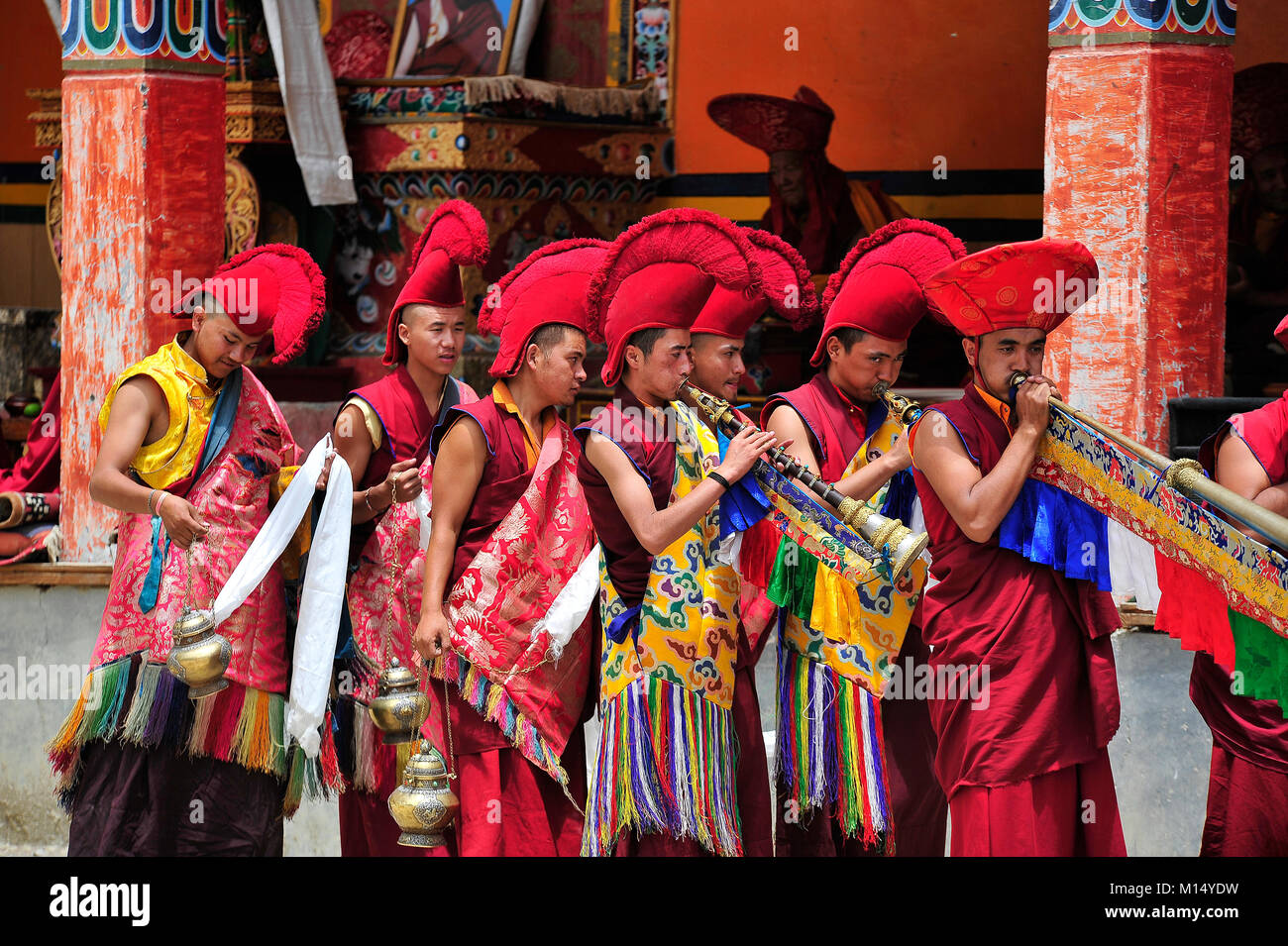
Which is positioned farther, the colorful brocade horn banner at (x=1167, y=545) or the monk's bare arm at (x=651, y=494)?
the monk's bare arm at (x=651, y=494)

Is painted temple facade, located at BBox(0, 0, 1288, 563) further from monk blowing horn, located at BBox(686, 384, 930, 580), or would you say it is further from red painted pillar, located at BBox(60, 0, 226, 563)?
monk blowing horn, located at BBox(686, 384, 930, 580)

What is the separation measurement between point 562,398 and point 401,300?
718 mm

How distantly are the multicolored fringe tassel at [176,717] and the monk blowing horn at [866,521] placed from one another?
62.8 inches

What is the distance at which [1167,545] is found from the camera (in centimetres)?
375

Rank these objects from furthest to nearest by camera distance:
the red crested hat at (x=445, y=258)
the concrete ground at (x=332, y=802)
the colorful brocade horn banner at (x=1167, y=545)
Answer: the concrete ground at (x=332, y=802)
the red crested hat at (x=445, y=258)
the colorful brocade horn banner at (x=1167, y=545)

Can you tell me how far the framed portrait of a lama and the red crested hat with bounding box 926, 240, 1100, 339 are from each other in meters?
5.01

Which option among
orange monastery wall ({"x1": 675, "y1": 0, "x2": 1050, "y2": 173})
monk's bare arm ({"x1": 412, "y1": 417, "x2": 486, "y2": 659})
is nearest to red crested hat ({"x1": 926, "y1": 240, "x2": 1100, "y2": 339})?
monk's bare arm ({"x1": 412, "y1": 417, "x2": 486, "y2": 659})

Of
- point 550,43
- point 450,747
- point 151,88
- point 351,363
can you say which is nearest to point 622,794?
point 450,747

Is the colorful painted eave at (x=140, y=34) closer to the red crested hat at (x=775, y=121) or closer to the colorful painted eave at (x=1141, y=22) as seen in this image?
the red crested hat at (x=775, y=121)

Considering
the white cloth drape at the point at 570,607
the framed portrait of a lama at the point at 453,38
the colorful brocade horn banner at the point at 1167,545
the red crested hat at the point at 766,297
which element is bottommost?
the white cloth drape at the point at 570,607

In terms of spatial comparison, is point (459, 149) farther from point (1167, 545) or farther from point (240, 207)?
point (1167, 545)

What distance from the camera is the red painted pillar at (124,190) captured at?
21.3 ft

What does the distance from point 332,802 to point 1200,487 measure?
12.0 feet

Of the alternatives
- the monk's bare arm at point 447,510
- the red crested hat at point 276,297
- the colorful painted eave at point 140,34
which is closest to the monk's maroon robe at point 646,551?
the monk's bare arm at point 447,510
